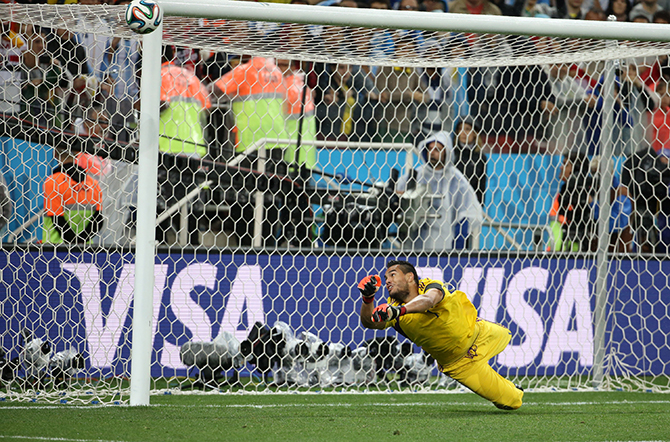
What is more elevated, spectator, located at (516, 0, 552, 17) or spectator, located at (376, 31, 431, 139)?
spectator, located at (516, 0, 552, 17)

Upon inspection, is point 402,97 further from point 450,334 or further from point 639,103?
point 450,334

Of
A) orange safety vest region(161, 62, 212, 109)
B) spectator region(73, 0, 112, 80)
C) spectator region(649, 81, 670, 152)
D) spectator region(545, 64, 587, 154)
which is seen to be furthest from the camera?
spectator region(649, 81, 670, 152)

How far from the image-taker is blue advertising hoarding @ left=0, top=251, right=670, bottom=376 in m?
4.92

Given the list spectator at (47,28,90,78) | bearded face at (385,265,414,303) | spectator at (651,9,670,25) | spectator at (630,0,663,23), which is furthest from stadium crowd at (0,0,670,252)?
spectator at (651,9,670,25)

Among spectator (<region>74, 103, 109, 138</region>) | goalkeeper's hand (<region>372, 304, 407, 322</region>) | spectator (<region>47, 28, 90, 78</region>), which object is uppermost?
spectator (<region>47, 28, 90, 78</region>)

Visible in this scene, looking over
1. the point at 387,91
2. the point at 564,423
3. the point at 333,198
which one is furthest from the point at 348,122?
the point at 564,423

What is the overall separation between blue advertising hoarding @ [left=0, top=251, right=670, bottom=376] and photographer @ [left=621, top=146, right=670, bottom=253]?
450mm

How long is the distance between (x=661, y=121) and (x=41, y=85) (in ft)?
18.1

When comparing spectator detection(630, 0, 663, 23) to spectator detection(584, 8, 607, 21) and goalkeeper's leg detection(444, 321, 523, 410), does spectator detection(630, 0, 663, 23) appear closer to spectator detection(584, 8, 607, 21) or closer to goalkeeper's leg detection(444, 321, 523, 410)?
spectator detection(584, 8, 607, 21)

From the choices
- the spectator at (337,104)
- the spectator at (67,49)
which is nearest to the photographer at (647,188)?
the spectator at (337,104)

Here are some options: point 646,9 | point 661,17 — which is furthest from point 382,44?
point 661,17

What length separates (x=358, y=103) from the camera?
6.42 m

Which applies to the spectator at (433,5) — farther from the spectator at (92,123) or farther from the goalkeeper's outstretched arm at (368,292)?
the goalkeeper's outstretched arm at (368,292)

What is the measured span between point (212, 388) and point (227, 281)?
78 centimetres
